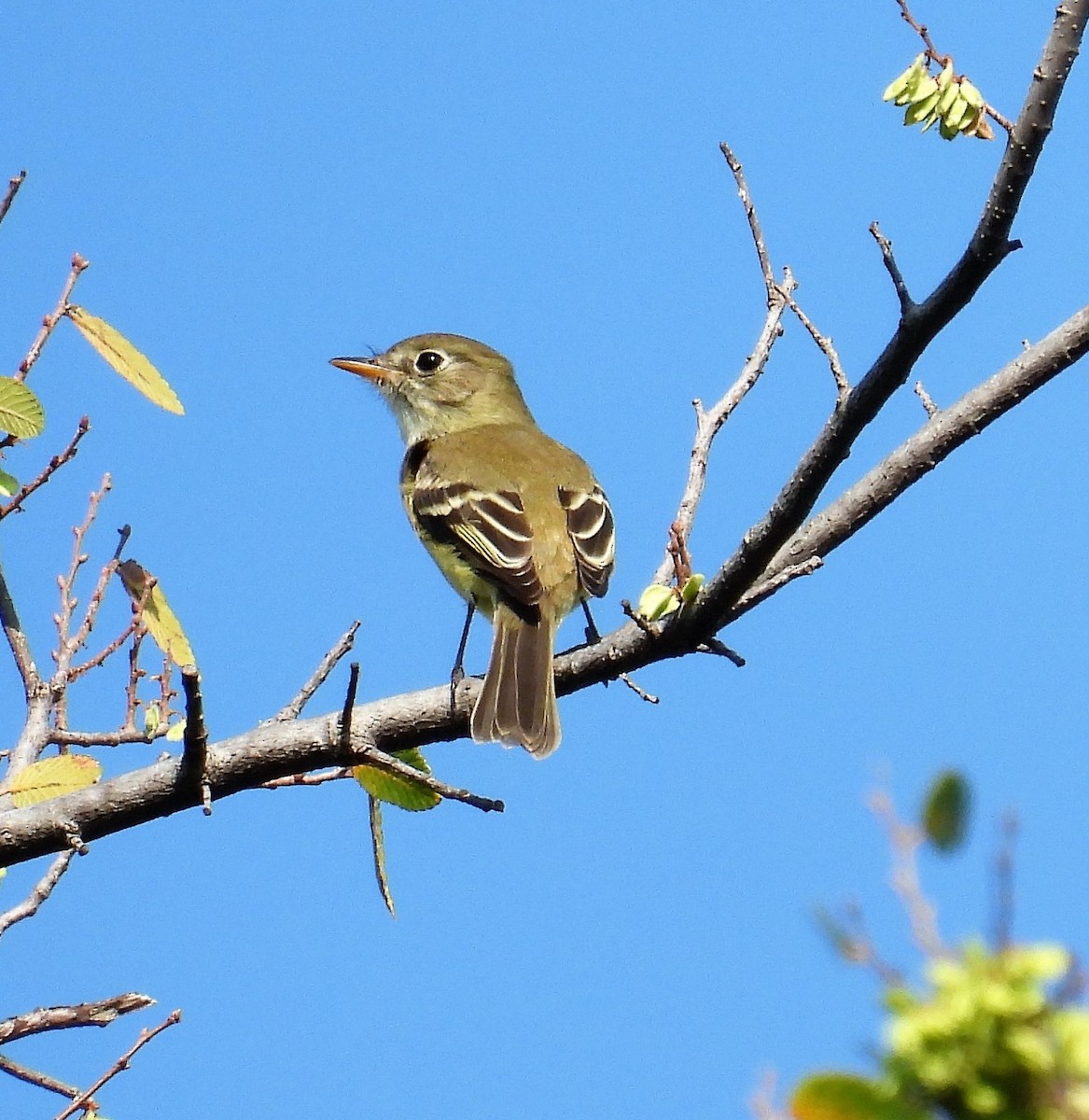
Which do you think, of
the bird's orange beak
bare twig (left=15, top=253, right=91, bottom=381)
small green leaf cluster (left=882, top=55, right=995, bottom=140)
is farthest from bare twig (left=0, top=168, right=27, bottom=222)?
the bird's orange beak

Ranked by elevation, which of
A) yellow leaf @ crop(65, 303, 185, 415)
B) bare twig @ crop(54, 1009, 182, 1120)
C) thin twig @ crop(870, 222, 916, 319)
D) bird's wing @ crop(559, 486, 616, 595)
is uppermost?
bird's wing @ crop(559, 486, 616, 595)

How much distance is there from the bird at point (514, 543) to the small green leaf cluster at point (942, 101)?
2.10 metres

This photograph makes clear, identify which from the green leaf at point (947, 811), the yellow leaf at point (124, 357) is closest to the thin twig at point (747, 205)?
the yellow leaf at point (124, 357)

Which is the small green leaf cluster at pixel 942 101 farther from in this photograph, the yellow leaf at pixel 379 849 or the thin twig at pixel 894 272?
the yellow leaf at pixel 379 849

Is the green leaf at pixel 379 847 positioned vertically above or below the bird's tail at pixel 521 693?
below

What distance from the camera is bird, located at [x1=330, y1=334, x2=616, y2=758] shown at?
5.30 meters

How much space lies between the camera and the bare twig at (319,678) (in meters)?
4.30

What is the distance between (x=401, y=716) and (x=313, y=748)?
402 mm

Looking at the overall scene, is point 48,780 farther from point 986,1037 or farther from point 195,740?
point 986,1037

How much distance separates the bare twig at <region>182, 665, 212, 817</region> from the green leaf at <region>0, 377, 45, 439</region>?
0.88m

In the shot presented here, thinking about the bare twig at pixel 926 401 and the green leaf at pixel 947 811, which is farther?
the bare twig at pixel 926 401

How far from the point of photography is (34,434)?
3.95 m

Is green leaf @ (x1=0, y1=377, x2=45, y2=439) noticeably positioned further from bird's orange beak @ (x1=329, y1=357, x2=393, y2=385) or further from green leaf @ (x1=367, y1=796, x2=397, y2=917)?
bird's orange beak @ (x1=329, y1=357, x2=393, y2=385)

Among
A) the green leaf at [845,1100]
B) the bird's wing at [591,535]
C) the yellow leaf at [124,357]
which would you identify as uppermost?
the bird's wing at [591,535]
